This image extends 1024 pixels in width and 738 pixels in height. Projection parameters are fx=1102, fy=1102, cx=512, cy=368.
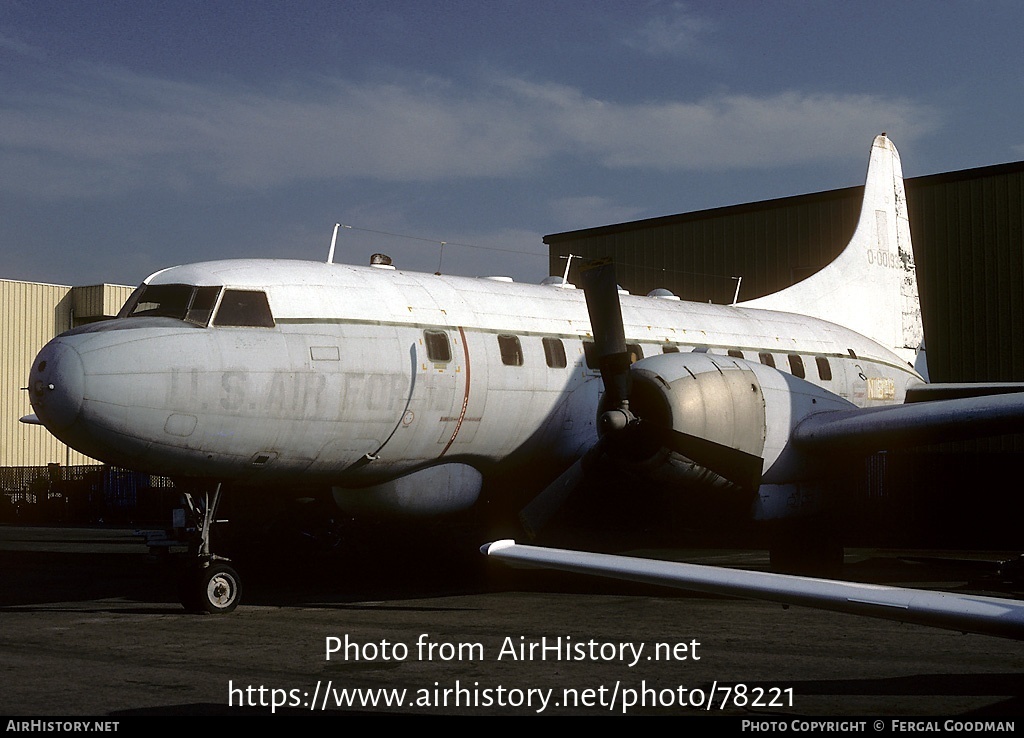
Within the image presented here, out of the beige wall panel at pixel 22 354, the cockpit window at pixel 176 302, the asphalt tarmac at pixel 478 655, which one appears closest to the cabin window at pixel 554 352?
the asphalt tarmac at pixel 478 655

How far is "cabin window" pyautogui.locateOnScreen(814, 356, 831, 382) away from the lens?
18422 millimetres

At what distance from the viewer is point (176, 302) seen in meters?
12.5

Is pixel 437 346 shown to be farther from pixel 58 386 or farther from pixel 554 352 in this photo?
pixel 58 386

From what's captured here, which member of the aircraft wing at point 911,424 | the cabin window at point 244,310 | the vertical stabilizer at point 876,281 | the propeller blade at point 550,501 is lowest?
the propeller blade at point 550,501

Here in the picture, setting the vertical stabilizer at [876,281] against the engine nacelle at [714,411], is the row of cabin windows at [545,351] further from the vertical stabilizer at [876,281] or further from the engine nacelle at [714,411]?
the vertical stabilizer at [876,281]

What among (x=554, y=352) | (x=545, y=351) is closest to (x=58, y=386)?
(x=545, y=351)

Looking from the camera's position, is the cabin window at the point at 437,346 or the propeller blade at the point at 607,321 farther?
the cabin window at the point at 437,346

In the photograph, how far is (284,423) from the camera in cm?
1218

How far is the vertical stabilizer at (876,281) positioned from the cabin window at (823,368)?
2551 mm

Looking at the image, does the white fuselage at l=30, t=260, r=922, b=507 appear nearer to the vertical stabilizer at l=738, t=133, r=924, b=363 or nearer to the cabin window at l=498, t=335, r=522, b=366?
the cabin window at l=498, t=335, r=522, b=366

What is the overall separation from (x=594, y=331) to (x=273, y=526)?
726 cm

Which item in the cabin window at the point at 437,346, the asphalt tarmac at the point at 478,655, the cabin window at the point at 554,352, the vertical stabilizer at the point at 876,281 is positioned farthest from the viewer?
the vertical stabilizer at the point at 876,281

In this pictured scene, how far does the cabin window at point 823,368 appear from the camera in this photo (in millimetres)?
18422

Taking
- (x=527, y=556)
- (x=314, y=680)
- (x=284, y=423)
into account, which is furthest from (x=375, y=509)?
(x=527, y=556)
